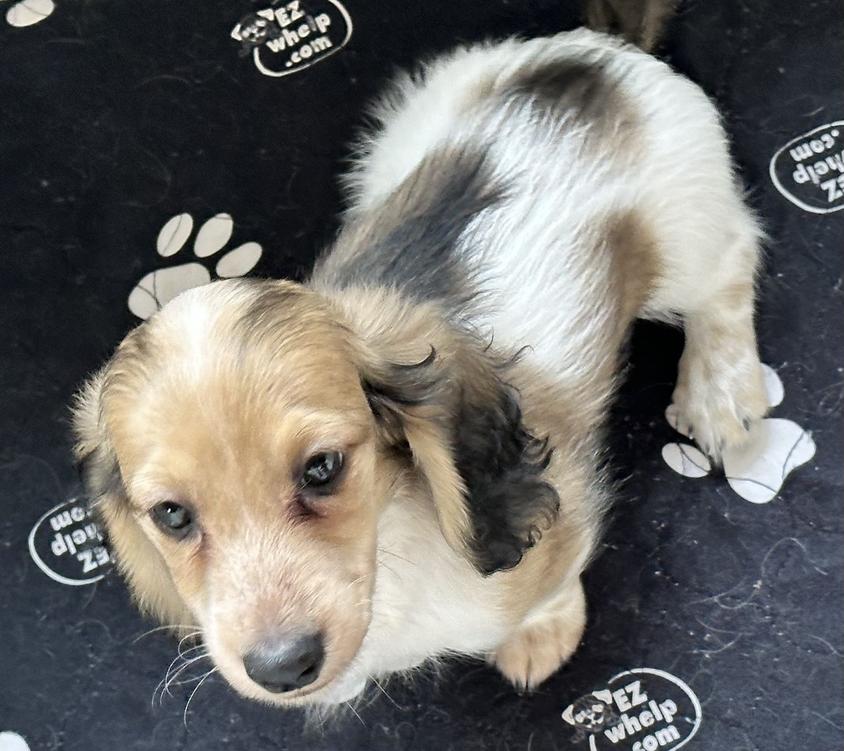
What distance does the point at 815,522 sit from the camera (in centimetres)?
204

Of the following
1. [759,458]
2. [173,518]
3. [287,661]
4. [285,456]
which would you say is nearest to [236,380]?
[285,456]

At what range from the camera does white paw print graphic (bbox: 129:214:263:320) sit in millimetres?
2314

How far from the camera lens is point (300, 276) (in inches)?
91.4

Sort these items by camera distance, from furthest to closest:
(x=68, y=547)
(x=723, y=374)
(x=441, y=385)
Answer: (x=68, y=547) → (x=723, y=374) → (x=441, y=385)

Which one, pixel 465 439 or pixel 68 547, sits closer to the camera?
pixel 465 439

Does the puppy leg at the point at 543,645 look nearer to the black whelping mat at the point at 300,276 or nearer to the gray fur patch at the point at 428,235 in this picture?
the black whelping mat at the point at 300,276

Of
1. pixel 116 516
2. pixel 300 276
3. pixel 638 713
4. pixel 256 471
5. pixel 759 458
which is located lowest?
pixel 638 713

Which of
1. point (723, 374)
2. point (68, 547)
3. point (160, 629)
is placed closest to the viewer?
point (160, 629)

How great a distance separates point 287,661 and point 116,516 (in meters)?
0.43

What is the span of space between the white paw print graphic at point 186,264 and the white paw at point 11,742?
95 cm

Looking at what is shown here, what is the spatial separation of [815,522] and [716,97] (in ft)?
3.28

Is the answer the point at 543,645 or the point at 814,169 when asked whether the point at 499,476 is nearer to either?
the point at 543,645

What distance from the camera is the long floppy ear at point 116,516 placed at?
1.41 m

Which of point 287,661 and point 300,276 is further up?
point 287,661
